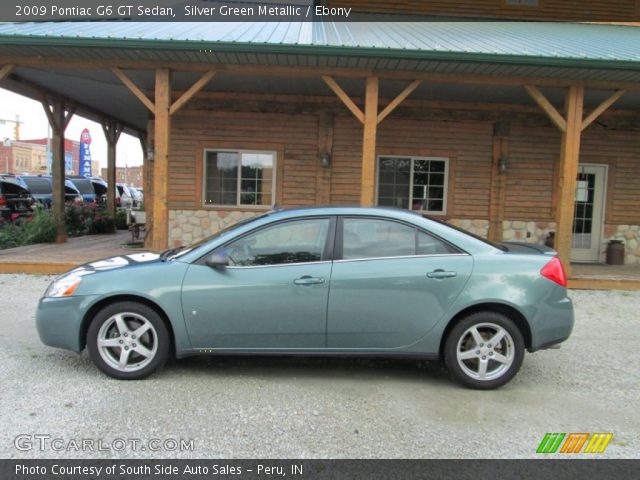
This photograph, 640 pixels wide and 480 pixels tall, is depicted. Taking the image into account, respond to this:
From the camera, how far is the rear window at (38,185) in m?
17.7

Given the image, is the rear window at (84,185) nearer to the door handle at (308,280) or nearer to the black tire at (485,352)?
the door handle at (308,280)

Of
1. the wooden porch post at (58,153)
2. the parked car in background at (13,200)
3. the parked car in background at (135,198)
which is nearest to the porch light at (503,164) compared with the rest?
the wooden porch post at (58,153)

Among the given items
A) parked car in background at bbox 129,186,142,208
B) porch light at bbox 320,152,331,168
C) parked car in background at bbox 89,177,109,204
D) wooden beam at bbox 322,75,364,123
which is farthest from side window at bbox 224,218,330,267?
parked car in background at bbox 129,186,142,208

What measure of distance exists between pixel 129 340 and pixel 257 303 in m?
1.08

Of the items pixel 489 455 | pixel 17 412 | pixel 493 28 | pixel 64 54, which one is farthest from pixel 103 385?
pixel 493 28

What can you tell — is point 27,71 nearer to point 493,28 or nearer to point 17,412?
point 17,412

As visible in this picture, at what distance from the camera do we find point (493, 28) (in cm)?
1090

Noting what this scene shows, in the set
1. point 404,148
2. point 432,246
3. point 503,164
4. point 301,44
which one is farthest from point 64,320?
point 503,164

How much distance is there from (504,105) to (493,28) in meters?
1.67

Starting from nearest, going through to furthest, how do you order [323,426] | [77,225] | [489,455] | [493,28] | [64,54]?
[489,455] → [323,426] → [64,54] → [493,28] → [77,225]

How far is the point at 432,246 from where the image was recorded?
4156 millimetres

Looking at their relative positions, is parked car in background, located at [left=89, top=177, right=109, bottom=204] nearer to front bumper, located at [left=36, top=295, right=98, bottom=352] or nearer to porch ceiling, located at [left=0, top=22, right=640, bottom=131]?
porch ceiling, located at [left=0, top=22, right=640, bottom=131]

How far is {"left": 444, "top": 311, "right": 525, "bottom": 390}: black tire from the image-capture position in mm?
4027

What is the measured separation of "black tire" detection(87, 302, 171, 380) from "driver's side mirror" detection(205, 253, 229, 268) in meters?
0.60
